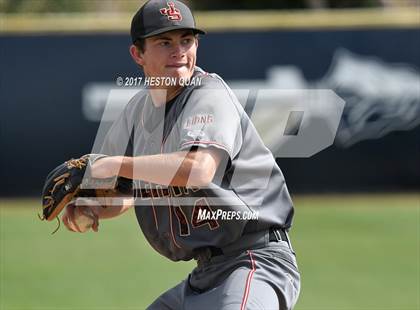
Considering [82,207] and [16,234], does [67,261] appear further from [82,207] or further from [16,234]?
[82,207]

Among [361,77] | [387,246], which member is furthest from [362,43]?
[387,246]

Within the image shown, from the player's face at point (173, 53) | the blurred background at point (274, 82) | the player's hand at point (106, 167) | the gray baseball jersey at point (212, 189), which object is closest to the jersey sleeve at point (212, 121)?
the gray baseball jersey at point (212, 189)

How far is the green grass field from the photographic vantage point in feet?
25.7

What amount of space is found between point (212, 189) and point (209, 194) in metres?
0.03

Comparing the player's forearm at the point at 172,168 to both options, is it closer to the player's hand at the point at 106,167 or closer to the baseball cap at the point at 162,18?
the player's hand at the point at 106,167

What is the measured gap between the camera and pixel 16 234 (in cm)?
1102

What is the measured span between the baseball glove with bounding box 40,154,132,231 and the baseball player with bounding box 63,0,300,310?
13 cm

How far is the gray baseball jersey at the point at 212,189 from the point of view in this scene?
4.11 metres

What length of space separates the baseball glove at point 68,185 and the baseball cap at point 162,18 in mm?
650

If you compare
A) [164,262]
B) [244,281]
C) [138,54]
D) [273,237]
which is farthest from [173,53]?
[164,262]

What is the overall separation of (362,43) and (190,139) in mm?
10453

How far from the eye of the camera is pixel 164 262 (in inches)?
376

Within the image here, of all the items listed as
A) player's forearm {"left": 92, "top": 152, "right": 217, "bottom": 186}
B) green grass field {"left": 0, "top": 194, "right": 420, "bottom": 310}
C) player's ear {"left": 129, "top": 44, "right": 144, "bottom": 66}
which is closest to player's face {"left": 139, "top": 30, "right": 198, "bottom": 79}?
player's ear {"left": 129, "top": 44, "right": 144, "bottom": 66}

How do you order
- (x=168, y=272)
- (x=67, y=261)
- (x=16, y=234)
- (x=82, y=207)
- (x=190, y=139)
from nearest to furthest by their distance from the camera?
(x=190, y=139) < (x=82, y=207) < (x=168, y=272) < (x=67, y=261) < (x=16, y=234)
